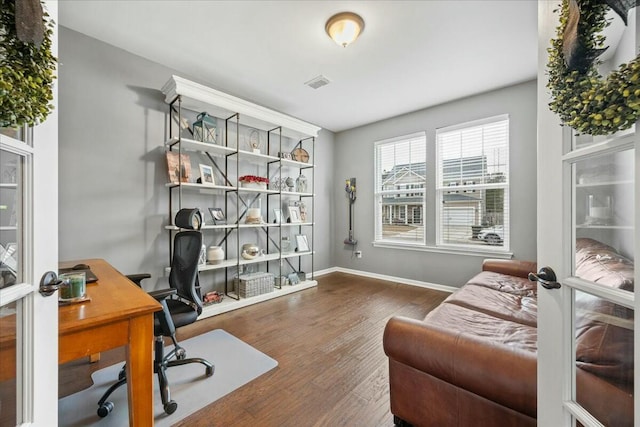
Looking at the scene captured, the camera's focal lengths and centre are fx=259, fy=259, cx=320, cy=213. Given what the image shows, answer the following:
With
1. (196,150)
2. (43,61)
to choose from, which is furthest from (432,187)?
(43,61)

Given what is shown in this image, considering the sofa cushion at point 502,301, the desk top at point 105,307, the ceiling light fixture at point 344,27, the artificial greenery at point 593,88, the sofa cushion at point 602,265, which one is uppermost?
the ceiling light fixture at point 344,27

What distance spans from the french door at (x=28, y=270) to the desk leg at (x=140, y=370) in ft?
1.04

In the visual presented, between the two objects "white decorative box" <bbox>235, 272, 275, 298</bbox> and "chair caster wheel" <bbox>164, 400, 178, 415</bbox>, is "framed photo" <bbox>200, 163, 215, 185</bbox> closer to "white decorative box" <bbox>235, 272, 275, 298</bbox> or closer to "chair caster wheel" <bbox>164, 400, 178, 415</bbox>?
"white decorative box" <bbox>235, 272, 275, 298</bbox>

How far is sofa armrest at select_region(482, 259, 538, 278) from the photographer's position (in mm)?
2727

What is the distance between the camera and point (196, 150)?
10.5 feet

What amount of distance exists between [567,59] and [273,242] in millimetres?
3764

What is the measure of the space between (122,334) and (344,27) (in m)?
2.65

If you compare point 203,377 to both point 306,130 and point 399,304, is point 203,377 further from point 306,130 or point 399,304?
point 306,130

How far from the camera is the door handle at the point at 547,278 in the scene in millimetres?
878

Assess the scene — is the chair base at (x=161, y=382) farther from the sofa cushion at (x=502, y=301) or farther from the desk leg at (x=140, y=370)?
the sofa cushion at (x=502, y=301)

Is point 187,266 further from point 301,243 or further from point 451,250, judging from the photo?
point 451,250

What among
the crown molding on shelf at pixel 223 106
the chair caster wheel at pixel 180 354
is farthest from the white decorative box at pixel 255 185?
the chair caster wheel at pixel 180 354

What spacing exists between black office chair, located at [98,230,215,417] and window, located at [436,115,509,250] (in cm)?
349

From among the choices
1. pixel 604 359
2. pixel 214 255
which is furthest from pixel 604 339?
pixel 214 255
